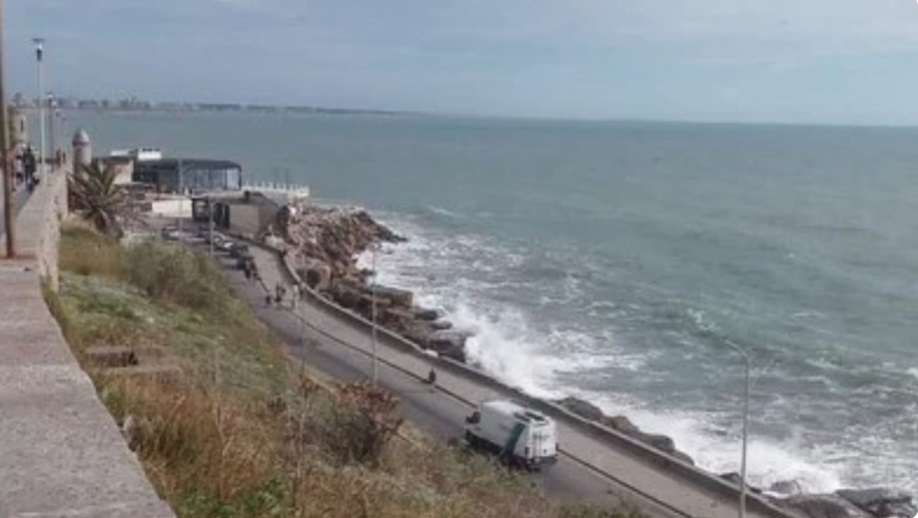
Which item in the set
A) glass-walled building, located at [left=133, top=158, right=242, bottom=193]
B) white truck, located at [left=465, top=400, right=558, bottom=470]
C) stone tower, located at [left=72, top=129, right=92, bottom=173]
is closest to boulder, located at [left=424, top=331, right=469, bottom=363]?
stone tower, located at [left=72, top=129, right=92, bottom=173]

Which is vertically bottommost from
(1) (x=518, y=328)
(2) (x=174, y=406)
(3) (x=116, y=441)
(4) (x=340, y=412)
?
(1) (x=518, y=328)

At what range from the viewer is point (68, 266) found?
1683 cm

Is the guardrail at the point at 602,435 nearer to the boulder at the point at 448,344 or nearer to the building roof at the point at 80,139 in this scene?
the boulder at the point at 448,344

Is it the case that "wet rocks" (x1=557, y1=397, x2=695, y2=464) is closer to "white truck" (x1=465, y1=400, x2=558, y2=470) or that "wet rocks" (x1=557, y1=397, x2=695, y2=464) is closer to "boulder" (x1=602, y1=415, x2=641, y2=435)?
"boulder" (x1=602, y1=415, x2=641, y2=435)

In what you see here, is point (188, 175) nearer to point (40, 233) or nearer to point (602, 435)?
point (602, 435)

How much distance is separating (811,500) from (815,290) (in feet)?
95.6

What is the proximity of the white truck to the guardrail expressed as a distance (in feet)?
3.70

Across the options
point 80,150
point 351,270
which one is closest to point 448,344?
point 80,150

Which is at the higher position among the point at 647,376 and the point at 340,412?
the point at 340,412

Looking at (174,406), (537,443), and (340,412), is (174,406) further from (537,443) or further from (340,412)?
(537,443)

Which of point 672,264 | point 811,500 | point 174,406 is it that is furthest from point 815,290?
point 174,406

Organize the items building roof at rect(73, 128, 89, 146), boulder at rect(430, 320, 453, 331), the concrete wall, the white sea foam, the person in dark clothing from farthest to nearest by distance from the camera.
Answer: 1. boulder at rect(430, 320, 453, 331)
2. building roof at rect(73, 128, 89, 146)
3. the white sea foam
4. the person in dark clothing
5. the concrete wall

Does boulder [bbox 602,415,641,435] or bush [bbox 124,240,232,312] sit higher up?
bush [bbox 124,240,232,312]

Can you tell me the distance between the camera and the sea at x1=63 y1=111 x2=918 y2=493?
29766mm
